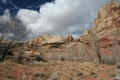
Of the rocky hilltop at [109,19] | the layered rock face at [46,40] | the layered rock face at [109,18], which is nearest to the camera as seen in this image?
the rocky hilltop at [109,19]

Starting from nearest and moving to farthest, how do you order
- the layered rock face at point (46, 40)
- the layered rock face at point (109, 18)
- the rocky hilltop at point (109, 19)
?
the rocky hilltop at point (109, 19) → the layered rock face at point (109, 18) → the layered rock face at point (46, 40)

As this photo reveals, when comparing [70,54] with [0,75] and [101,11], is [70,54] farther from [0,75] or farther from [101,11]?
[101,11]

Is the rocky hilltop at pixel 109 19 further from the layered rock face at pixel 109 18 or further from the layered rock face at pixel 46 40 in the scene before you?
the layered rock face at pixel 46 40

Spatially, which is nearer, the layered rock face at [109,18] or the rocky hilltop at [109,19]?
the rocky hilltop at [109,19]

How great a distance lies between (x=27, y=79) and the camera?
1409 cm

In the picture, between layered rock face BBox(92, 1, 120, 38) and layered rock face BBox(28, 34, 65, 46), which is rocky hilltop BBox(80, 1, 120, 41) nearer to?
layered rock face BBox(92, 1, 120, 38)

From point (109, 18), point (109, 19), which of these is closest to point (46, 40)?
point (109, 18)

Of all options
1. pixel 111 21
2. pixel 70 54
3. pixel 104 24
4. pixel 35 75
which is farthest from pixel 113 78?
pixel 104 24

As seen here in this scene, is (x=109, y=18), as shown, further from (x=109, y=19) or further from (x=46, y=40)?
(x=46, y=40)

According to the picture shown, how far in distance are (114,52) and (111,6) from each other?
2589 inches

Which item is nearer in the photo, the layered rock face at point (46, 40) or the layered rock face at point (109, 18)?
the layered rock face at point (109, 18)

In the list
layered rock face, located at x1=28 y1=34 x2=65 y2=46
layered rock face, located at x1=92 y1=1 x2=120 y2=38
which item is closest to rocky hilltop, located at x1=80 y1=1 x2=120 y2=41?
layered rock face, located at x1=92 y1=1 x2=120 y2=38

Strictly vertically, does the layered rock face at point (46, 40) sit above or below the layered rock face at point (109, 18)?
below

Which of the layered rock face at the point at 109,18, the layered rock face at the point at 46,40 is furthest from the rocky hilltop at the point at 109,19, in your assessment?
the layered rock face at the point at 46,40
